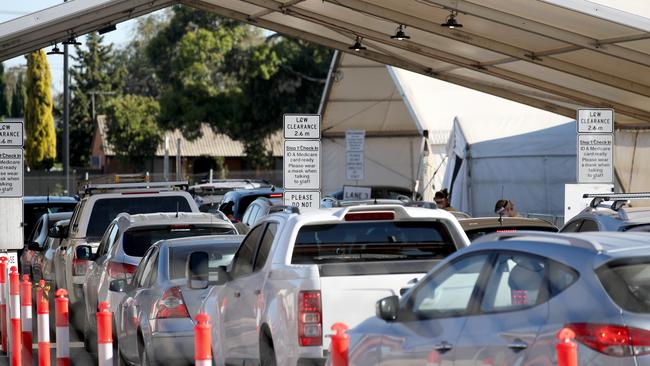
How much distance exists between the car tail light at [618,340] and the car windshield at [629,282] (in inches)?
6.6

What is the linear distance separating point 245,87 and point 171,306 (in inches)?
2058

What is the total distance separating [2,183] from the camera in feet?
58.2

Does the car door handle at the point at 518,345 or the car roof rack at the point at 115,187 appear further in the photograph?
the car roof rack at the point at 115,187

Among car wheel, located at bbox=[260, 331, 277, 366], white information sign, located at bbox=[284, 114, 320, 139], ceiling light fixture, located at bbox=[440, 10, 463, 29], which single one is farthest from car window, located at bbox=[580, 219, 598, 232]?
ceiling light fixture, located at bbox=[440, 10, 463, 29]

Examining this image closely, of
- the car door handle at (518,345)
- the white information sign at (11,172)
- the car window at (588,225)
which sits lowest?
the car door handle at (518,345)

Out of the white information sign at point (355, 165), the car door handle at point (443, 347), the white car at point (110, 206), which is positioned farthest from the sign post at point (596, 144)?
the white information sign at point (355, 165)

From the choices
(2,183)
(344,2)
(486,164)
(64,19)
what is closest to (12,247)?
(2,183)

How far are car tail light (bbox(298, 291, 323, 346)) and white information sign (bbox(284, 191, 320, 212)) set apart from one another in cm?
853

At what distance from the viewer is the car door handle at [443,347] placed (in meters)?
7.13

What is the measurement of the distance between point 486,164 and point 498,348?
23.8 metres

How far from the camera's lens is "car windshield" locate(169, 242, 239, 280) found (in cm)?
1220

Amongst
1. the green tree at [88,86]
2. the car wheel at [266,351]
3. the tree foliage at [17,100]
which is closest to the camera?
the car wheel at [266,351]

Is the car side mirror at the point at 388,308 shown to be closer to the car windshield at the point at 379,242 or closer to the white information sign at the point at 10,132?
the car windshield at the point at 379,242

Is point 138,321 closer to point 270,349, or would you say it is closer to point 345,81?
point 270,349
